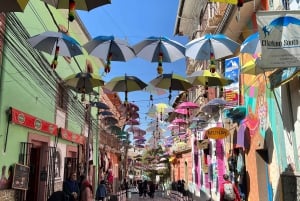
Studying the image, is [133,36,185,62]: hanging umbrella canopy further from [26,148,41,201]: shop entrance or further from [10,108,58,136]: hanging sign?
[26,148,41,201]: shop entrance

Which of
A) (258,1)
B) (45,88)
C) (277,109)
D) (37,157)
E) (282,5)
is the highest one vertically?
(258,1)

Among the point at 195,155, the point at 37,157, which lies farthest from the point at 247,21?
the point at 195,155

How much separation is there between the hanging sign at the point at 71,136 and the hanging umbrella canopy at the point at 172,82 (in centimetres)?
531

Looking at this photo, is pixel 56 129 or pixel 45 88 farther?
pixel 56 129

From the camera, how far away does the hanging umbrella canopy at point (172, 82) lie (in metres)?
12.0

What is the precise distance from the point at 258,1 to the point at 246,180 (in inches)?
248

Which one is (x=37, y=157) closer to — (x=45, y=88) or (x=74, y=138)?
(x=45, y=88)

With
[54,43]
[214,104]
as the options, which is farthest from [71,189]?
[214,104]

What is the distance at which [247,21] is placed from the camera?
13.1 m

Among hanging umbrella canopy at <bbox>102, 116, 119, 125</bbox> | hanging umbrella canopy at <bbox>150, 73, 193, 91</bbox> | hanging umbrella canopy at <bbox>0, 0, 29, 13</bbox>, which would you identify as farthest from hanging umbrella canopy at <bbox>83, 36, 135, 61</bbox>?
hanging umbrella canopy at <bbox>102, 116, 119, 125</bbox>

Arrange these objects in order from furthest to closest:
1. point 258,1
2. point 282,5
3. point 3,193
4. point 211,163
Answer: point 211,163
point 258,1
point 3,193
point 282,5

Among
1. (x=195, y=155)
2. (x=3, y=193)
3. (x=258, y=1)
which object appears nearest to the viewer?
(x=3, y=193)

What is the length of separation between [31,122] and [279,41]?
336 inches

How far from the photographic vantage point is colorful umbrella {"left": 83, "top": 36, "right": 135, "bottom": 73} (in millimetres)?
10156
